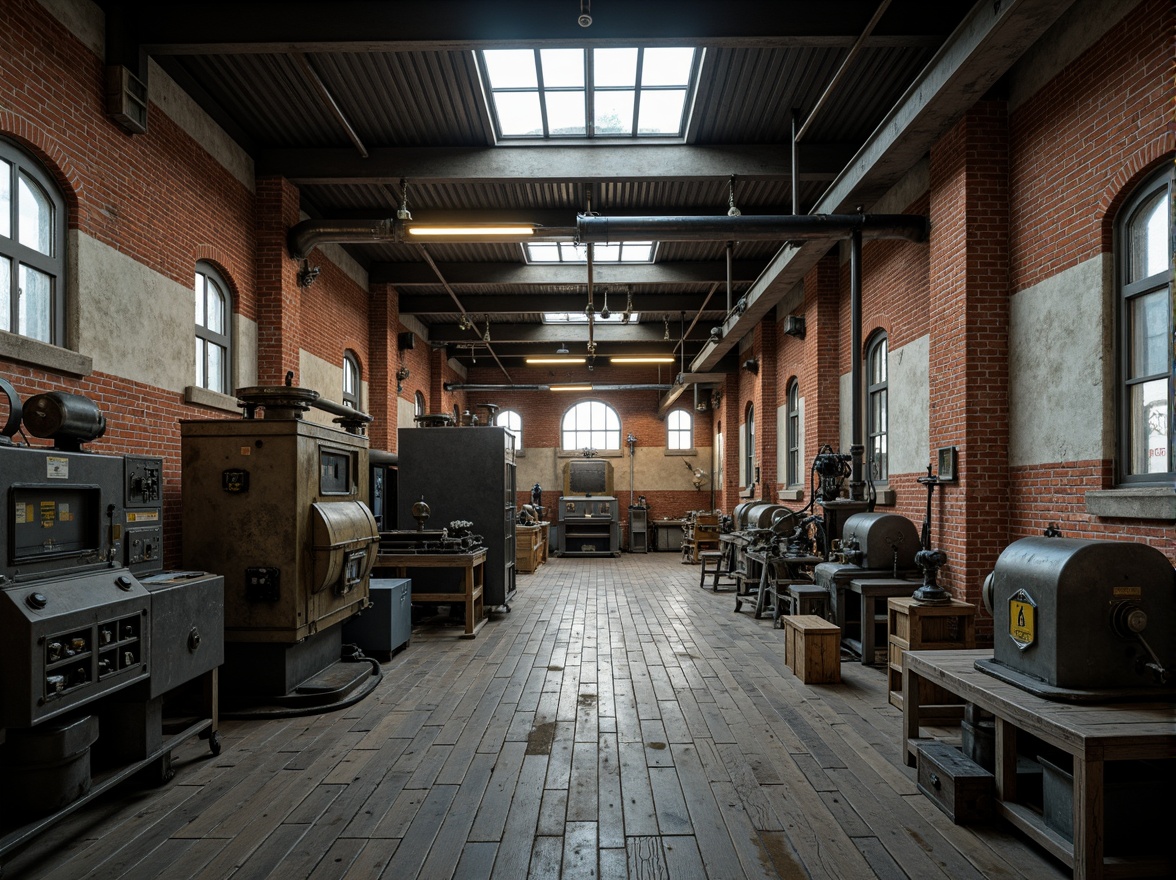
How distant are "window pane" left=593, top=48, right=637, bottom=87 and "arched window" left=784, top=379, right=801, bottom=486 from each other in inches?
236

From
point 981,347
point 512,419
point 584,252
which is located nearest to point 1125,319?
point 981,347

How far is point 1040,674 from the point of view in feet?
9.53

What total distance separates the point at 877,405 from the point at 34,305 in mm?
8232

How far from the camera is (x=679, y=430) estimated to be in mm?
20141

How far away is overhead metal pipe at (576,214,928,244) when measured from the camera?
22.9 ft

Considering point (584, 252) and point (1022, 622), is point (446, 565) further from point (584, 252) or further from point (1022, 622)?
point (584, 252)

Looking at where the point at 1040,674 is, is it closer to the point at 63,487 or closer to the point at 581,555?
the point at 63,487

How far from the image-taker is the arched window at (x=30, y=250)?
14.4 ft

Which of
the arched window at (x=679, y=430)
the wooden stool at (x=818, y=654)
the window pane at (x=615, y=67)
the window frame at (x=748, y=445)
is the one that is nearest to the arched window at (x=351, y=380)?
the window pane at (x=615, y=67)

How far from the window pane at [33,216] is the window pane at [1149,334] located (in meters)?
7.14

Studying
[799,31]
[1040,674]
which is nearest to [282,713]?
[1040,674]

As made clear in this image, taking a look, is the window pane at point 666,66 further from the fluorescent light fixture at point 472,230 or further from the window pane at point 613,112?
the fluorescent light fixture at point 472,230

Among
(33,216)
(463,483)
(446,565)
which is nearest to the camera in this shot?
(33,216)

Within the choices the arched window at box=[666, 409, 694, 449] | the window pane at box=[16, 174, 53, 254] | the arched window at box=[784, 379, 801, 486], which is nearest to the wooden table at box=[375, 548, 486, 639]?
the window pane at box=[16, 174, 53, 254]
